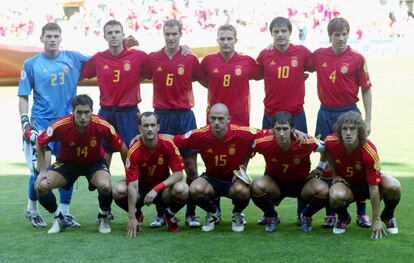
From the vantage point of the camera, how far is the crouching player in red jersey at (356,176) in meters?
6.27

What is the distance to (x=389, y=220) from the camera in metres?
6.46

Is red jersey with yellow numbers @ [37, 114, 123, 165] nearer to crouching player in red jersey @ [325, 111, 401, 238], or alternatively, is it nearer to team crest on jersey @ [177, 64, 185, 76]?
team crest on jersey @ [177, 64, 185, 76]

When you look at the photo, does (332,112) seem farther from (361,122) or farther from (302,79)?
(361,122)

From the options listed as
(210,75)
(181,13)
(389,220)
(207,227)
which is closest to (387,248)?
(389,220)

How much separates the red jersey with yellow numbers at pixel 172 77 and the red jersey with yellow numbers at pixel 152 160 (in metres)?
0.72

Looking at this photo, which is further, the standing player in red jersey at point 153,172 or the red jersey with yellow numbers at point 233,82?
the red jersey with yellow numbers at point 233,82

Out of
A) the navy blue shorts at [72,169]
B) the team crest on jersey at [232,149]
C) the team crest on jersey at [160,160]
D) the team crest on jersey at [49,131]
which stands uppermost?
the team crest on jersey at [49,131]

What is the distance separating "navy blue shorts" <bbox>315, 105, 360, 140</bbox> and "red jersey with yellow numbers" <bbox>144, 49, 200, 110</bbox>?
1112mm

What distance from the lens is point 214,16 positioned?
113 feet

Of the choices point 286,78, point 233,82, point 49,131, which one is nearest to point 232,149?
point 233,82

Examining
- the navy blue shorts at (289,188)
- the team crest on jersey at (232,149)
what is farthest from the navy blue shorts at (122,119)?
the navy blue shorts at (289,188)

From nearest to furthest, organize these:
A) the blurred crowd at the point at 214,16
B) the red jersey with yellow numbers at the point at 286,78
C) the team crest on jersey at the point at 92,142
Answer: the team crest on jersey at the point at 92,142, the red jersey with yellow numbers at the point at 286,78, the blurred crowd at the point at 214,16

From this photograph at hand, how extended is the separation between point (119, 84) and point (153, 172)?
943 mm

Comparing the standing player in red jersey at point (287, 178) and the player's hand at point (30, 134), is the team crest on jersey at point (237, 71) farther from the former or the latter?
the player's hand at point (30, 134)
